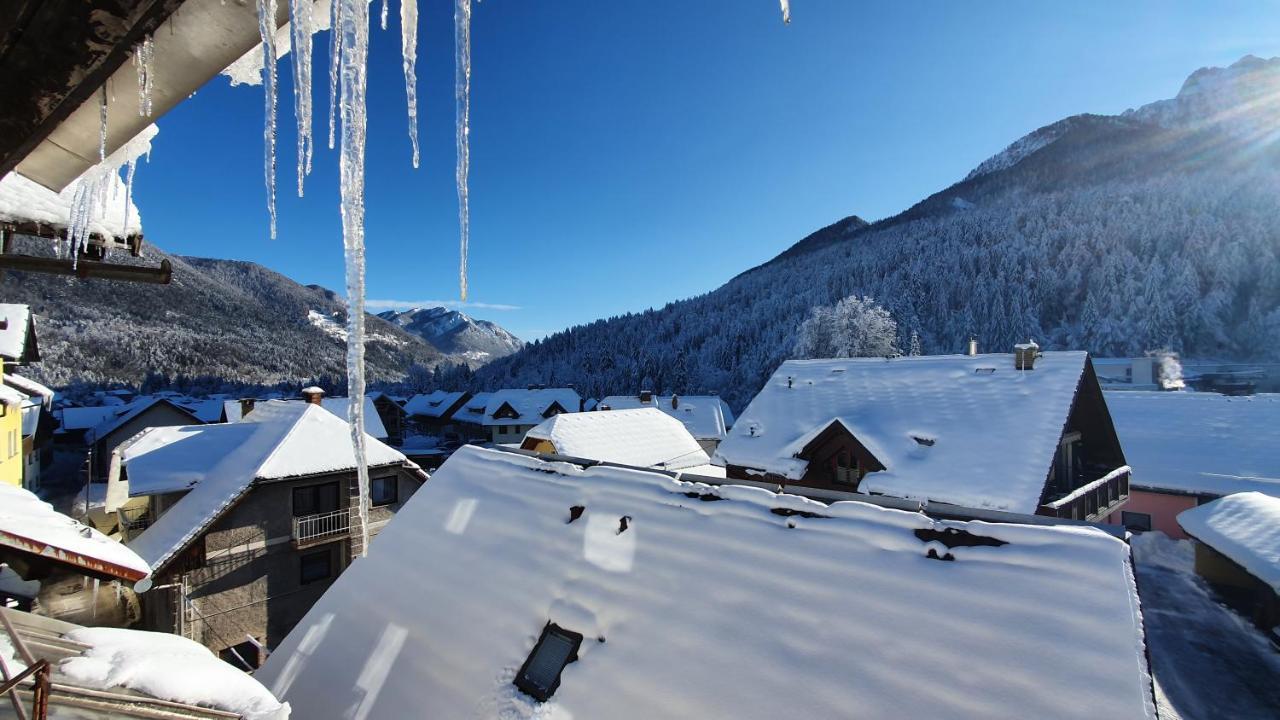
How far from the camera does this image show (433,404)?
6334 centimetres

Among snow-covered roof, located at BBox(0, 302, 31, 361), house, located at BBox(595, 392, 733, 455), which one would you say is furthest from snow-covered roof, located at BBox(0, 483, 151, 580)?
house, located at BBox(595, 392, 733, 455)

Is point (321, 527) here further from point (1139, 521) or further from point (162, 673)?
point (1139, 521)

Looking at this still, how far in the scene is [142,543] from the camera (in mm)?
12883

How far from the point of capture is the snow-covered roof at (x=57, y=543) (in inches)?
154

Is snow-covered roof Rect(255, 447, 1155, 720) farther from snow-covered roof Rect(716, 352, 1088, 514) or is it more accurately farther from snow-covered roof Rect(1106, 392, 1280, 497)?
snow-covered roof Rect(1106, 392, 1280, 497)

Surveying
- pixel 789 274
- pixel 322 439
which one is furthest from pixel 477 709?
pixel 789 274

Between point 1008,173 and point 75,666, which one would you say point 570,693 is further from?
point 1008,173

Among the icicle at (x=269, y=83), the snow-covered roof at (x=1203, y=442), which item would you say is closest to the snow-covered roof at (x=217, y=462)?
the icicle at (x=269, y=83)

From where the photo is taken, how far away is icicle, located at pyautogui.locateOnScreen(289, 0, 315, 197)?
5.64 ft

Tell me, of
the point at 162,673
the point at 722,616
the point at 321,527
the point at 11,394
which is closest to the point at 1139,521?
the point at 722,616

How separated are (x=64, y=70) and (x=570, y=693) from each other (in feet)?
16.0

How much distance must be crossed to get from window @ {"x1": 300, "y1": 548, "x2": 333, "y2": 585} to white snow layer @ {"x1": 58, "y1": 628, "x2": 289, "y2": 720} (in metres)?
12.3

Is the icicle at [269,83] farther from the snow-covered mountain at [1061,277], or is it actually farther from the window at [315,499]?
the snow-covered mountain at [1061,277]

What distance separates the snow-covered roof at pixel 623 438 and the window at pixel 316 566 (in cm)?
987
